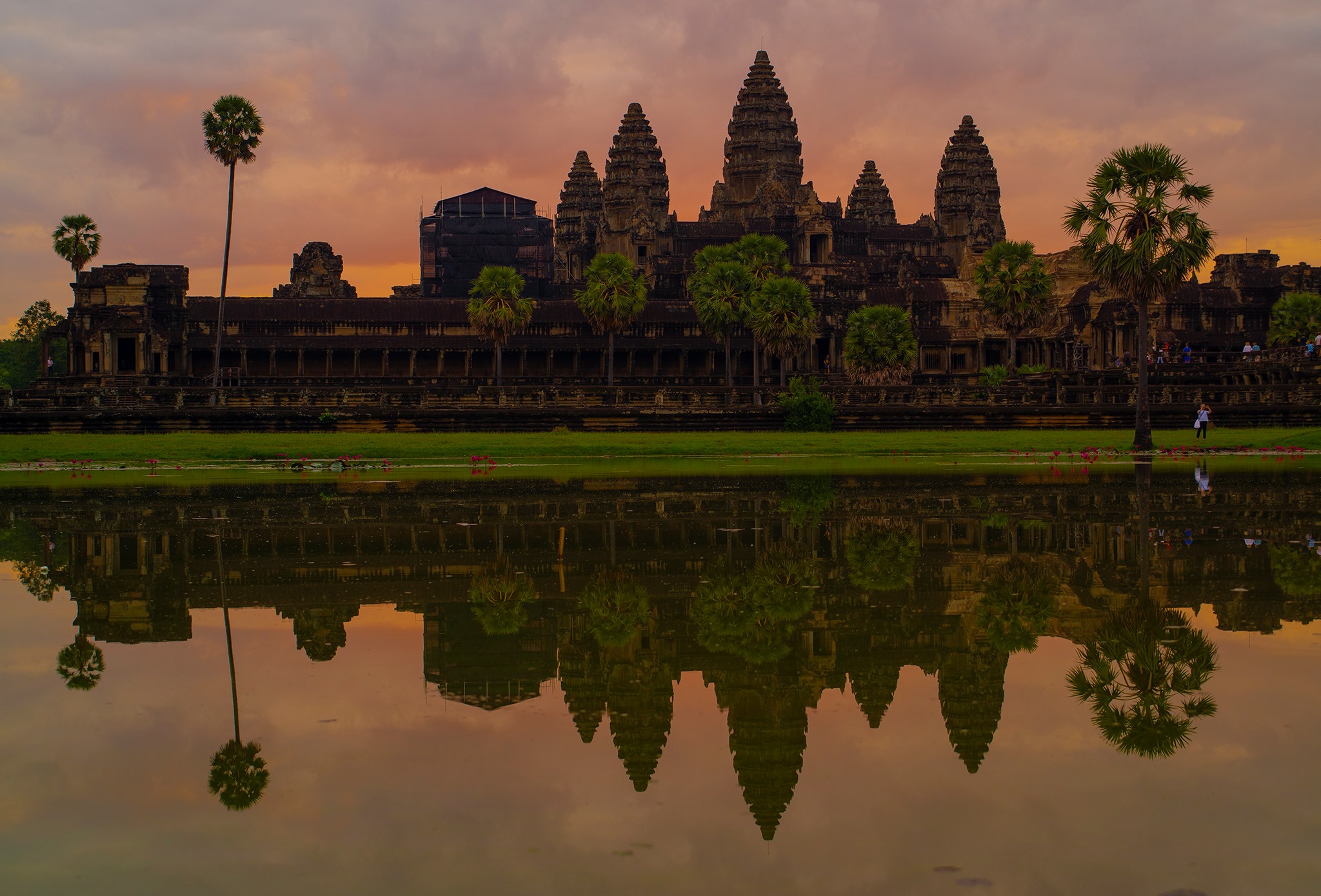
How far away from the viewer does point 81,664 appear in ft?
32.0

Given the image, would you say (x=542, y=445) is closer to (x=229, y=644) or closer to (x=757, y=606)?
(x=757, y=606)

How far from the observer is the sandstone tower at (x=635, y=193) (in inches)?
3553

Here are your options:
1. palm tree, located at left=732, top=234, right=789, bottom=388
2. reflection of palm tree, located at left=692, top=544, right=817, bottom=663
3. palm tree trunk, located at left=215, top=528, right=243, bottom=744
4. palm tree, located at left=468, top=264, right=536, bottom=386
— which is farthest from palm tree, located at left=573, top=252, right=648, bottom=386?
reflection of palm tree, located at left=692, top=544, right=817, bottom=663

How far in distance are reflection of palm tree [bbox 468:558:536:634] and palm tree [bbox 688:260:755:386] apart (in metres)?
53.1

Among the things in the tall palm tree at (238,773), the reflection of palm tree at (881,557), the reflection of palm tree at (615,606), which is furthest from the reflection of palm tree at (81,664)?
the reflection of palm tree at (881,557)

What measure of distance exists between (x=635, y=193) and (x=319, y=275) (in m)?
23.0

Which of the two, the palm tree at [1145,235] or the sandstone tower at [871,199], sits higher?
the sandstone tower at [871,199]

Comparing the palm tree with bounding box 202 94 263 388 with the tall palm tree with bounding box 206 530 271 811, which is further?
the palm tree with bounding box 202 94 263 388

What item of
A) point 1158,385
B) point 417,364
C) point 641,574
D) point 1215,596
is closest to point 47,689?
point 641,574

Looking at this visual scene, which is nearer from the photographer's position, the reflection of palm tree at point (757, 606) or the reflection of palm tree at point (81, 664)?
the reflection of palm tree at point (81, 664)

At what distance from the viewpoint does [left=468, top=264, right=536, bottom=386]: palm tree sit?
67812 millimetres

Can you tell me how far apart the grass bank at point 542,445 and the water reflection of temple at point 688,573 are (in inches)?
415

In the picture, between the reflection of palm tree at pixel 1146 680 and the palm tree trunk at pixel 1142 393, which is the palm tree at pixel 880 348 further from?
the reflection of palm tree at pixel 1146 680

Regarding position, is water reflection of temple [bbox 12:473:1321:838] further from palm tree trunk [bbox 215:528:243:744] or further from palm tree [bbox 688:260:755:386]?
palm tree [bbox 688:260:755:386]
